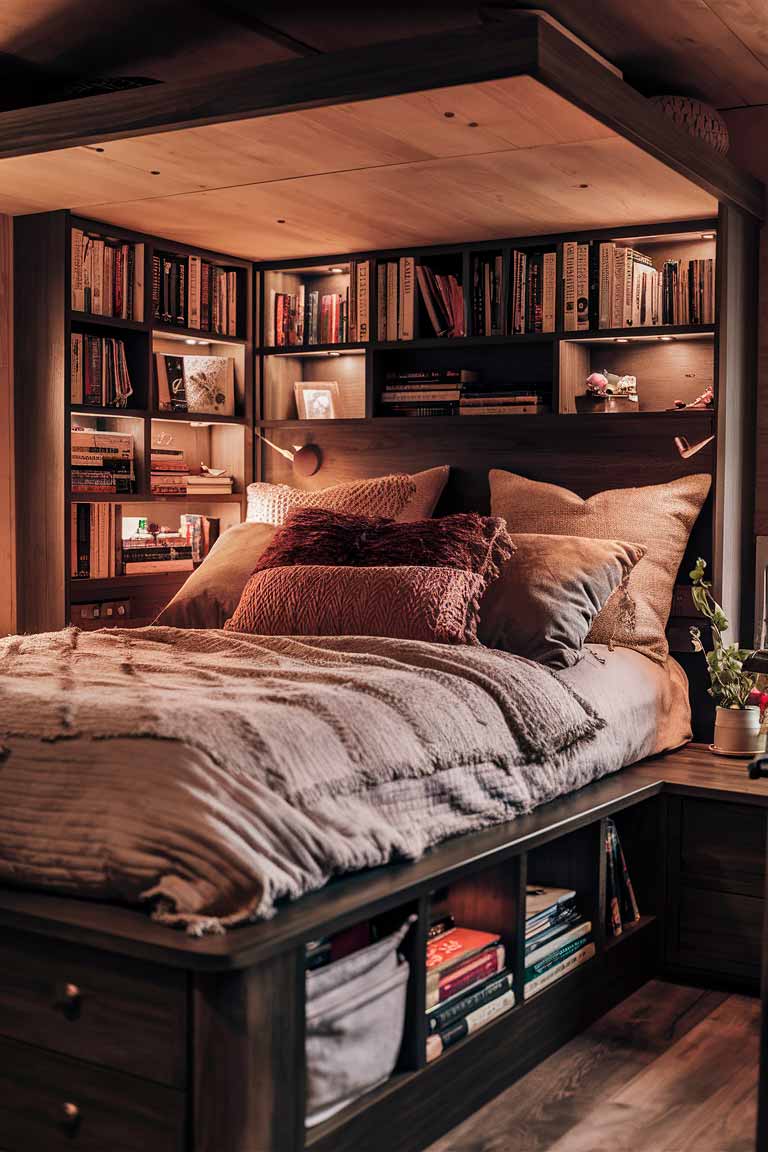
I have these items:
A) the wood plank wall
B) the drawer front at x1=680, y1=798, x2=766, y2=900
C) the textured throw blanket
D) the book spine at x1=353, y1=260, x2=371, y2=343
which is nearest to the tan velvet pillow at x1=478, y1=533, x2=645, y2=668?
the textured throw blanket

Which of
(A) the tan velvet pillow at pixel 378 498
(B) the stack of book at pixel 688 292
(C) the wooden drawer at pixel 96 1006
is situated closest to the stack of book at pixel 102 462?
(A) the tan velvet pillow at pixel 378 498

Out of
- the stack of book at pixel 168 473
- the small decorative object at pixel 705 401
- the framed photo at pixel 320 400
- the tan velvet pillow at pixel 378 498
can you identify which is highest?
the framed photo at pixel 320 400

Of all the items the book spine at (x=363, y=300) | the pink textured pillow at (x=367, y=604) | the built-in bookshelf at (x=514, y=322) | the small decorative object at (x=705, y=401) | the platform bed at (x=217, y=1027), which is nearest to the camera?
the platform bed at (x=217, y=1027)

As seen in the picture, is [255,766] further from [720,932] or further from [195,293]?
[195,293]

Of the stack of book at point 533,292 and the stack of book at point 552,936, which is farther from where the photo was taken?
the stack of book at point 533,292

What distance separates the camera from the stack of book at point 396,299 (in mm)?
4242

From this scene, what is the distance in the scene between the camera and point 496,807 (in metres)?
2.59

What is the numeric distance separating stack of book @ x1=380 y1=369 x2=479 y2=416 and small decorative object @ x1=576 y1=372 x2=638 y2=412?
44cm

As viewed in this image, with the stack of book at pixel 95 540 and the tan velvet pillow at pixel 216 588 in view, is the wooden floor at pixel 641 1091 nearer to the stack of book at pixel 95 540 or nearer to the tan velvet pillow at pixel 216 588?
the tan velvet pillow at pixel 216 588

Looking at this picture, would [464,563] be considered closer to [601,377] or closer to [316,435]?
[601,377]

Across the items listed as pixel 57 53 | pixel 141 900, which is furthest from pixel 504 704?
pixel 57 53

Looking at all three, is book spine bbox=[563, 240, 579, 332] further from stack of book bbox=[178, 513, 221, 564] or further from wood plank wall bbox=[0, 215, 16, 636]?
wood plank wall bbox=[0, 215, 16, 636]

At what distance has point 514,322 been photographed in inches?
161

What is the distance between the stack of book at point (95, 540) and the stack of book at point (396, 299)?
42.9 inches
